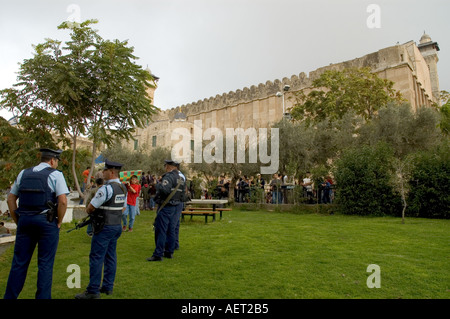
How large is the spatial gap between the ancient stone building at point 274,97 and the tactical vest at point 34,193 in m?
22.6

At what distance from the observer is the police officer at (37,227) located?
3921 mm

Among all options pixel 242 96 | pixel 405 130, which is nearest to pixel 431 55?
pixel 242 96

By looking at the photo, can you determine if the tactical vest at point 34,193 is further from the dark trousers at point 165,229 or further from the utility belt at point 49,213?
the dark trousers at point 165,229

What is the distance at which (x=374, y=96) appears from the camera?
22.7 metres

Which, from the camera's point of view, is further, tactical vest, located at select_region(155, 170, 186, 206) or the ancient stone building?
the ancient stone building

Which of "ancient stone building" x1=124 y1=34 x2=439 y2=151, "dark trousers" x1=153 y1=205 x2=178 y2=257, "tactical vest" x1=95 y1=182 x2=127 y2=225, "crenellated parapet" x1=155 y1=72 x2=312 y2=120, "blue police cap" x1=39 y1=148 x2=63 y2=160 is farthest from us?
"crenellated parapet" x1=155 y1=72 x2=312 y2=120

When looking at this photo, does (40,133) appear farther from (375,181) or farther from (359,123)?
(359,123)

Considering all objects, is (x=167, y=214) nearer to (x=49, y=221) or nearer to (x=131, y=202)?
(x=49, y=221)

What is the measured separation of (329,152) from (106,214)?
1866 centimetres

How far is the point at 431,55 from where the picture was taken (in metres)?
58.3

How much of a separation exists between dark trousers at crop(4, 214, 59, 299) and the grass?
0.52 meters

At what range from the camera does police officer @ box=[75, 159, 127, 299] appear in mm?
4359

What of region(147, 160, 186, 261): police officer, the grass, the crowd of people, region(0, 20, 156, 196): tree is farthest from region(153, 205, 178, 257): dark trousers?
the crowd of people

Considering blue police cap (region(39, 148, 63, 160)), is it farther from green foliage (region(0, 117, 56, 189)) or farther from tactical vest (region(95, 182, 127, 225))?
green foliage (region(0, 117, 56, 189))
